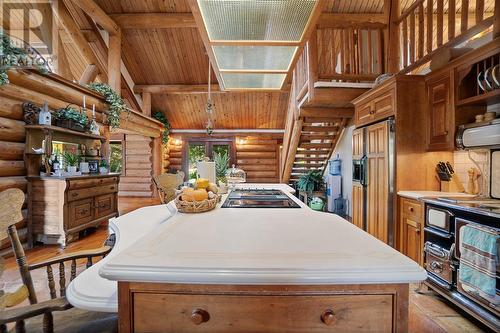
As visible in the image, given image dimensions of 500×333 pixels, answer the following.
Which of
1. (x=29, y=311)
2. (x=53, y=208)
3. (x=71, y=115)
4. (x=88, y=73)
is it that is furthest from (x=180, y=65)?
(x=29, y=311)

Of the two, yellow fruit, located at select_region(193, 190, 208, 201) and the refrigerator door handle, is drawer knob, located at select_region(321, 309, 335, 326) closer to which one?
yellow fruit, located at select_region(193, 190, 208, 201)

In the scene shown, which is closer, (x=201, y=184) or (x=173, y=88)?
(x=201, y=184)

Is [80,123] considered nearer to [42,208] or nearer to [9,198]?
[42,208]

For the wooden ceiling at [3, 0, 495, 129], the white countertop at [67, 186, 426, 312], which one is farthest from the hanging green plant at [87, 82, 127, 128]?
the white countertop at [67, 186, 426, 312]

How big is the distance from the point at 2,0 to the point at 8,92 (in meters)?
2.59

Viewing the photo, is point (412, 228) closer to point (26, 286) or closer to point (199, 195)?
point (199, 195)

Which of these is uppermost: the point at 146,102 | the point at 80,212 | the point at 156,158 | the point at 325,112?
the point at 146,102

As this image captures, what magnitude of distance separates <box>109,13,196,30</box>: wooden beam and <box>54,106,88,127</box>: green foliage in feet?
9.07

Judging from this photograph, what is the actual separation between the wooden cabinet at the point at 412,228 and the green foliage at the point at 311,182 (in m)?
3.52

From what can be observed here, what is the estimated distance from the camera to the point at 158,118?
8766mm

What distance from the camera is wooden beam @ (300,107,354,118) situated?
Answer: 15.9ft

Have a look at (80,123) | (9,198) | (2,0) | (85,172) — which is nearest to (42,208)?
(85,172)

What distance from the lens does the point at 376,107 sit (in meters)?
3.28

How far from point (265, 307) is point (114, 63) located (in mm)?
6371
